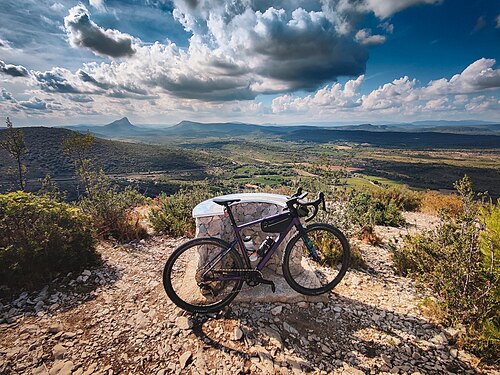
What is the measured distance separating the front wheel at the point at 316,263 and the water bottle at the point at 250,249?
1.68 ft

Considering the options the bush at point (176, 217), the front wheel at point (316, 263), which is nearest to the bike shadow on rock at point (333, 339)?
the front wheel at point (316, 263)

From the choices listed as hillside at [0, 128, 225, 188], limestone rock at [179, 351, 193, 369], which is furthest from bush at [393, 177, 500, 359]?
hillside at [0, 128, 225, 188]

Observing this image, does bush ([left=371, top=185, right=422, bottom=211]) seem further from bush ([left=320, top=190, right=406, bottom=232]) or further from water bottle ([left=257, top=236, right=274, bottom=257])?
water bottle ([left=257, top=236, right=274, bottom=257])

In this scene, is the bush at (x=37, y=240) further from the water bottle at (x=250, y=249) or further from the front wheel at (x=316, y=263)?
the front wheel at (x=316, y=263)

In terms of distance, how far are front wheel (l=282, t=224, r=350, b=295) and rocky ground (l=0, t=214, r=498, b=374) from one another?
285mm

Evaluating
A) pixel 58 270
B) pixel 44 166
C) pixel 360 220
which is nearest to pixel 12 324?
pixel 58 270

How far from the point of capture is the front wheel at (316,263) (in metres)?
3.96

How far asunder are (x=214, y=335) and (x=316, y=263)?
279cm

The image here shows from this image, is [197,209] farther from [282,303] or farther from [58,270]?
[58,270]

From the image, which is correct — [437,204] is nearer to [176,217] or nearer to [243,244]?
[243,244]

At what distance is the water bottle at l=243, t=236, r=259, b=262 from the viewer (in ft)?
13.1

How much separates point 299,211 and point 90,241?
14.1 feet

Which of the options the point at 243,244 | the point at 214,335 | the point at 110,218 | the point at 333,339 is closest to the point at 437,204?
the point at 333,339

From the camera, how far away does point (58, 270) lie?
4.52 meters
